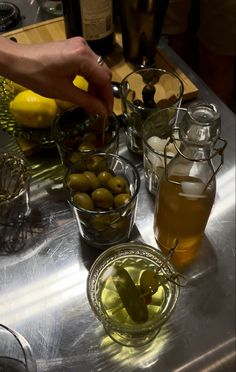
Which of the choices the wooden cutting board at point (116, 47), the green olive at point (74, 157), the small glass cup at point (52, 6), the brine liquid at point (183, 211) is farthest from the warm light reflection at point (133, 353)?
the small glass cup at point (52, 6)

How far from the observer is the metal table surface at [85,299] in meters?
0.53

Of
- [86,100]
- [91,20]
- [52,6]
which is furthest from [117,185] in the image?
[52,6]

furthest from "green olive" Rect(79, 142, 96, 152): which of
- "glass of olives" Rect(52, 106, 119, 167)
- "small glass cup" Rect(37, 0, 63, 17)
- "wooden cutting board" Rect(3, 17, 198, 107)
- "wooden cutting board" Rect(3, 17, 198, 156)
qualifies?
"small glass cup" Rect(37, 0, 63, 17)

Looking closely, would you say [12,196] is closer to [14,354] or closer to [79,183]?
[79,183]

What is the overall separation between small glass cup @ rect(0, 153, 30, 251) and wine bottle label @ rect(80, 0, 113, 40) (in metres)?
0.27

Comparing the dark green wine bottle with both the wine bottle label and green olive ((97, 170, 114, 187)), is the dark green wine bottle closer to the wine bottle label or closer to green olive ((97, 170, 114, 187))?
the wine bottle label

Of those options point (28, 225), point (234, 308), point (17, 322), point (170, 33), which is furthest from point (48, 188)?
point (170, 33)

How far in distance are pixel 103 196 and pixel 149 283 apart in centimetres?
12

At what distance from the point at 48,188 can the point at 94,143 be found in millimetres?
101

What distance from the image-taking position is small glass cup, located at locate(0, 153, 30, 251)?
2.08 feet

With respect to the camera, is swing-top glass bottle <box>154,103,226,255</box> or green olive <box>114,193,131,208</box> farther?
green olive <box>114,193,131,208</box>

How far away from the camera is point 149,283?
519 millimetres

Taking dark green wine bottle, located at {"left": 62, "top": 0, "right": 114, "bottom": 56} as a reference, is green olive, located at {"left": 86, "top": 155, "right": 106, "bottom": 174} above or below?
below

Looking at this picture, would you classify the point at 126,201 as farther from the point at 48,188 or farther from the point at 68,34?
the point at 68,34
